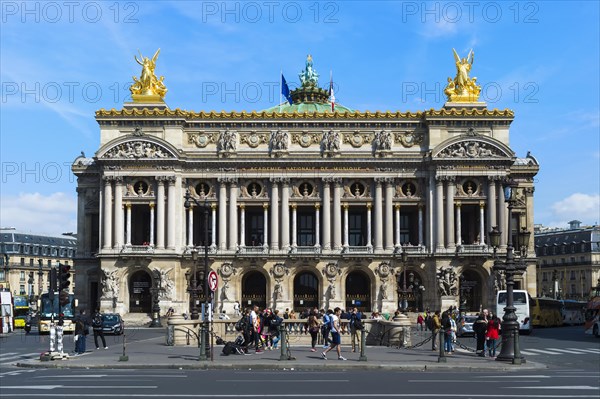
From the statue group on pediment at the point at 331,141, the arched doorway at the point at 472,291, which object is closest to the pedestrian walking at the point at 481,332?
the arched doorway at the point at 472,291

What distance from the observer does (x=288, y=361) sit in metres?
40.1

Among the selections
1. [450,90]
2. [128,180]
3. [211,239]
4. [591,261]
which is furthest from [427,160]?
[591,261]

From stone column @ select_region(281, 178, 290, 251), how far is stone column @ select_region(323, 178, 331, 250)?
3751mm

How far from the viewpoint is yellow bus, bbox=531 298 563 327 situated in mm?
86188

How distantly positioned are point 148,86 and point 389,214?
29.1m

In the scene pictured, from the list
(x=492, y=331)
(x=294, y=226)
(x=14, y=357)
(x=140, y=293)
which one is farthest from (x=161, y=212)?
(x=492, y=331)

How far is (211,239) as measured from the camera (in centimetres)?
9775

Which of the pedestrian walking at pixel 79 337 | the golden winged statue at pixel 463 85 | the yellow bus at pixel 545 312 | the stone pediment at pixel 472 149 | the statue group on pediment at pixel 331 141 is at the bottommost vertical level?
the yellow bus at pixel 545 312

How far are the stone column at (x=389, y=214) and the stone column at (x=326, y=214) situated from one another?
5907 millimetres

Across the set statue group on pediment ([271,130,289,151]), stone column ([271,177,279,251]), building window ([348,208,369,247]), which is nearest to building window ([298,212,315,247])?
building window ([348,208,369,247])

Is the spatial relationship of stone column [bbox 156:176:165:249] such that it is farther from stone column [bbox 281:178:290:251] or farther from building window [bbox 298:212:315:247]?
building window [bbox 298:212:315:247]

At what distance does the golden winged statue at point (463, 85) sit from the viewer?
3888 inches

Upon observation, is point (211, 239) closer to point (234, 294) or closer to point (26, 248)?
point (234, 294)

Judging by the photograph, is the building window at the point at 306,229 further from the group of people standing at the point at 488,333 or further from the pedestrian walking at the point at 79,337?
the group of people standing at the point at 488,333
